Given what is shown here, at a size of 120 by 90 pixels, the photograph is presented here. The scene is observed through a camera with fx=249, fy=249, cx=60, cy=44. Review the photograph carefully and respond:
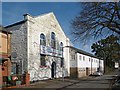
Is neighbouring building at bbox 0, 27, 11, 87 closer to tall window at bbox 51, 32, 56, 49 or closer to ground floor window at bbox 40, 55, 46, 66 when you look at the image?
ground floor window at bbox 40, 55, 46, 66

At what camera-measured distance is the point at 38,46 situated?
32594 millimetres

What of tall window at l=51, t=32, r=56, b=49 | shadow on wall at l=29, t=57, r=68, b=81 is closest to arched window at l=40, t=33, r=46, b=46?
shadow on wall at l=29, t=57, r=68, b=81

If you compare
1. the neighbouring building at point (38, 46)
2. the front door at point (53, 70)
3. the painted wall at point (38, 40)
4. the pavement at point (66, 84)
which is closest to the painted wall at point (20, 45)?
the neighbouring building at point (38, 46)

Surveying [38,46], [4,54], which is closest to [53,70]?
[38,46]

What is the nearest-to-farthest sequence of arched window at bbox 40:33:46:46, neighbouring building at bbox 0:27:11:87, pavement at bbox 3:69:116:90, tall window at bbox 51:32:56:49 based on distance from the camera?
1. pavement at bbox 3:69:116:90
2. neighbouring building at bbox 0:27:11:87
3. arched window at bbox 40:33:46:46
4. tall window at bbox 51:32:56:49

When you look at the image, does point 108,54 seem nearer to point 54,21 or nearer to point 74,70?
point 74,70

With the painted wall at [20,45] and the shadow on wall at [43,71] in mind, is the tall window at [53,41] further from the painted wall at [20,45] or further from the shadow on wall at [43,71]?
the painted wall at [20,45]

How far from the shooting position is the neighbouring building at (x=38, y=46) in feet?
98.2

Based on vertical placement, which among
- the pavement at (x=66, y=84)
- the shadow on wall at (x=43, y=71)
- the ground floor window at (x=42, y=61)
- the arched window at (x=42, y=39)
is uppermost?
the arched window at (x=42, y=39)

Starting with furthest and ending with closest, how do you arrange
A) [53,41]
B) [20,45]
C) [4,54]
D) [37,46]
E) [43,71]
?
[53,41]
[43,71]
[37,46]
[20,45]
[4,54]

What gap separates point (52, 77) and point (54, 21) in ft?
28.6

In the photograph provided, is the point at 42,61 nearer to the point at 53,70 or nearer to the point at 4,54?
the point at 53,70

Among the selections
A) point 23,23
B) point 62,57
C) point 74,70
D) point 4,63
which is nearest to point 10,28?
point 23,23

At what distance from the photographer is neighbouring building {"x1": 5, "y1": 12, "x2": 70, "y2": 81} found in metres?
29.9
